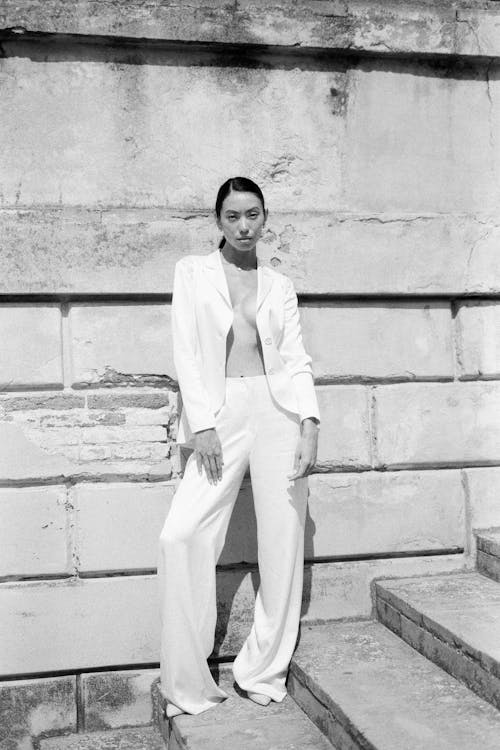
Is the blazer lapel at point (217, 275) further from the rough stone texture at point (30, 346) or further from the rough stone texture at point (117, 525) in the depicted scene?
the rough stone texture at point (117, 525)

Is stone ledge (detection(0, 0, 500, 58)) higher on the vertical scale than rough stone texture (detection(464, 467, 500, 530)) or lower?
higher

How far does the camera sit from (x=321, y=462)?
4820 millimetres

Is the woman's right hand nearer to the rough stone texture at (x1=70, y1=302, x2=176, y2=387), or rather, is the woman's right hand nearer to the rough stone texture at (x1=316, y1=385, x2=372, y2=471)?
the rough stone texture at (x1=70, y1=302, x2=176, y2=387)

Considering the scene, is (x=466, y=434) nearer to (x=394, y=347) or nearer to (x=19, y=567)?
(x=394, y=347)

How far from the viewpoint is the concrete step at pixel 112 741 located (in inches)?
Answer: 173

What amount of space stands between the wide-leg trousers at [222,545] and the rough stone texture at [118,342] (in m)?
0.70

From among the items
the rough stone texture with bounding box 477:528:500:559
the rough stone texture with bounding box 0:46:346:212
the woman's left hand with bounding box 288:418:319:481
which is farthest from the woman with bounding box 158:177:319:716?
the rough stone texture with bounding box 477:528:500:559

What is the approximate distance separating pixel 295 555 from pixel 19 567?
1.45 m

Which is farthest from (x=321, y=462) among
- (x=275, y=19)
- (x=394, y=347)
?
(x=275, y=19)

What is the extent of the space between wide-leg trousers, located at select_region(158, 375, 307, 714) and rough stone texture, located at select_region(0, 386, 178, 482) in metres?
0.59

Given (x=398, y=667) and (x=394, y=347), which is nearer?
(x=398, y=667)

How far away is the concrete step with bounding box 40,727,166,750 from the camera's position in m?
4.39

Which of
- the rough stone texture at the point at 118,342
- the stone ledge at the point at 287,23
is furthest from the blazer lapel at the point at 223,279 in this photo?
the stone ledge at the point at 287,23

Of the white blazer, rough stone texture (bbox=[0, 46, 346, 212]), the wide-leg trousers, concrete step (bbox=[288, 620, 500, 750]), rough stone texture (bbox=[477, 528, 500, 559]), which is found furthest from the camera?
rough stone texture (bbox=[477, 528, 500, 559])
